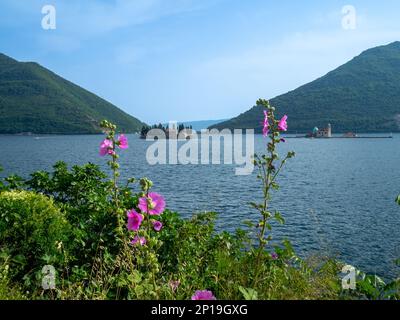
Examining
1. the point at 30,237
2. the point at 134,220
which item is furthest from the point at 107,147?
the point at 30,237

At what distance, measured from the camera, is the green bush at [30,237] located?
19.4 ft

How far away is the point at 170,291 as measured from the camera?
5293 millimetres

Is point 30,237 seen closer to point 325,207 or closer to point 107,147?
point 107,147

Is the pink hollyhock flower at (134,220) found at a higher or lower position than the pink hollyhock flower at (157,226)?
higher

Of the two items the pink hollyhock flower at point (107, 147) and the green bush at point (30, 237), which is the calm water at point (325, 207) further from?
the pink hollyhock flower at point (107, 147)

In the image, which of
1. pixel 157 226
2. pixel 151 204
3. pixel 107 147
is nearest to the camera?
pixel 151 204

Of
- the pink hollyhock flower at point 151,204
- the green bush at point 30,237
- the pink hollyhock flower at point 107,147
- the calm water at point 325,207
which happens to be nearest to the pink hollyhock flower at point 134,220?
the pink hollyhock flower at point 151,204

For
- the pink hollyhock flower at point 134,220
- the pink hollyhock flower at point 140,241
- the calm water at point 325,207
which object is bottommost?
the calm water at point 325,207

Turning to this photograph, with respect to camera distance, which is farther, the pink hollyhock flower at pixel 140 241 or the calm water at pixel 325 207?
the calm water at pixel 325 207

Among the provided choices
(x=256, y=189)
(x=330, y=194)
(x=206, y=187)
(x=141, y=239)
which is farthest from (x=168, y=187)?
(x=141, y=239)

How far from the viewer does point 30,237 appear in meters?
6.05

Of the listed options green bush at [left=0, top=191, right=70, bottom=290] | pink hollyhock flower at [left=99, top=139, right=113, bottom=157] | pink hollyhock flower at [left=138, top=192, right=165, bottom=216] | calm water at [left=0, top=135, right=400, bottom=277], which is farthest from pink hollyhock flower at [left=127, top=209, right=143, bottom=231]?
calm water at [left=0, top=135, right=400, bottom=277]
